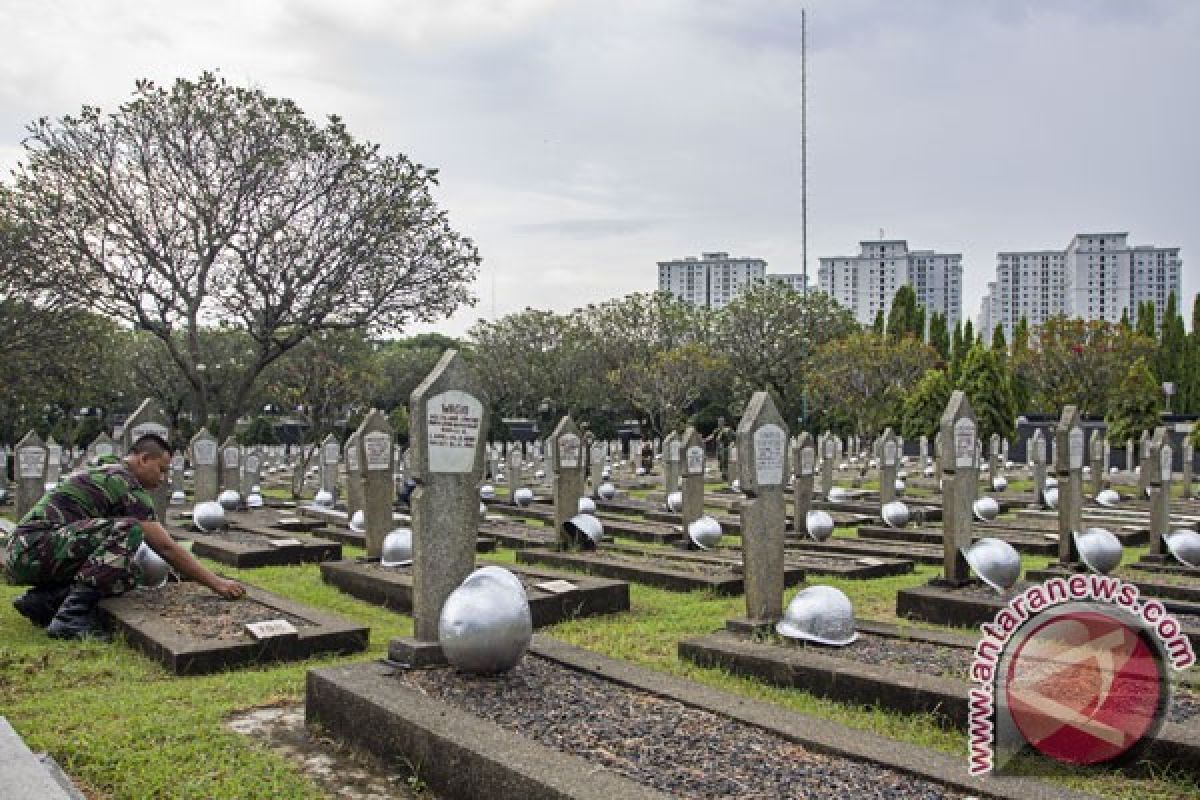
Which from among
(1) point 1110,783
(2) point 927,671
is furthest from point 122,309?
(1) point 1110,783

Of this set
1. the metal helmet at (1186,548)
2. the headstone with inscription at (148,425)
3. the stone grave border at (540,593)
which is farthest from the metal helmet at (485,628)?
the headstone with inscription at (148,425)

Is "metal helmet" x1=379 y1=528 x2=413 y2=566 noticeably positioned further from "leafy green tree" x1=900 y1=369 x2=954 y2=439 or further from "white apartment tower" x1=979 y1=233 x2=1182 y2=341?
"white apartment tower" x1=979 y1=233 x2=1182 y2=341

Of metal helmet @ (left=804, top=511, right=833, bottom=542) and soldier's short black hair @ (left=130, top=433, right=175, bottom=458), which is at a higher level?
soldier's short black hair @ (left=130, top=433, right=175, bottom=458)

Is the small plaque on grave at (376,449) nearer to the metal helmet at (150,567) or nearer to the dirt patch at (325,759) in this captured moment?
the metal helmet at (150,567)

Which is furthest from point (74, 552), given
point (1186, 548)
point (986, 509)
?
point (986, 509)

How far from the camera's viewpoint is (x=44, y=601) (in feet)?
27.7

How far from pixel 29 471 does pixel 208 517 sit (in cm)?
315

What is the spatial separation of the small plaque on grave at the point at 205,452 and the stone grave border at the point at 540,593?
23.4 ft

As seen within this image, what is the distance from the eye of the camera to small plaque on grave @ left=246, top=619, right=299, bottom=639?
740cm

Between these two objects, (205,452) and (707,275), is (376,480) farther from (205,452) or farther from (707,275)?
(707,275)

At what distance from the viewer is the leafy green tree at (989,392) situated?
37.1 meters

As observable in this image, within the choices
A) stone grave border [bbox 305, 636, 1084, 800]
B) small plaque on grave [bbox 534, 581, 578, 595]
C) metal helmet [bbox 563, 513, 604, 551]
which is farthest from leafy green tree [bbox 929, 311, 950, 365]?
stone grave border [bbox 305, 636, 1084, 800]

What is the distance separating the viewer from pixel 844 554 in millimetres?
13578

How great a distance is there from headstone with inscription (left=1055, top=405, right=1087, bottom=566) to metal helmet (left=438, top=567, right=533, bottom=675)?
9.07 meters
